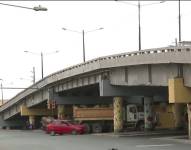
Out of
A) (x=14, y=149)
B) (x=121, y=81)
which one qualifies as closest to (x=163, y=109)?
(x=121, y=81)

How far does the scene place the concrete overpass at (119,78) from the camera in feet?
121

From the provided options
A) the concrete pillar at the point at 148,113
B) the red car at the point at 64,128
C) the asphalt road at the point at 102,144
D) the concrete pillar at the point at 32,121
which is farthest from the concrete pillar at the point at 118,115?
the concrete pillar at the point at 32,121

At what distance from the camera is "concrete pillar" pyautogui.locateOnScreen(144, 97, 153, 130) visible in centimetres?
5325

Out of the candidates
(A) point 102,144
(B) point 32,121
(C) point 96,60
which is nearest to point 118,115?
(C) point 96,60

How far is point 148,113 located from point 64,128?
8569 mm

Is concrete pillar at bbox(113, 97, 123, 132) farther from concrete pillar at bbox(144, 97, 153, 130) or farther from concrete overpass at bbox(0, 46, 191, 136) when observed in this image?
concrete pillar at bbox(144, 97, 153, 130)

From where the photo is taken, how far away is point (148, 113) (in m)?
53.5

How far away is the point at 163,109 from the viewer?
2340 inches

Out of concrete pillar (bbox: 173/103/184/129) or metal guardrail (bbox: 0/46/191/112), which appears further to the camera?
concrete pillar (bbox: 173/103/184/129)

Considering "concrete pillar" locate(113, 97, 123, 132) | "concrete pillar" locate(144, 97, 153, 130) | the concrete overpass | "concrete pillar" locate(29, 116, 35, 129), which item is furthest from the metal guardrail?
"concrete pillar" locate(144, 97, 153, 130)

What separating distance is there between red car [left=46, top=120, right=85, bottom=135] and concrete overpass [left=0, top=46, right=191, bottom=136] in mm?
Result: 4404

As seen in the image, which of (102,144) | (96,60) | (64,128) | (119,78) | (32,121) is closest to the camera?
(102,144)

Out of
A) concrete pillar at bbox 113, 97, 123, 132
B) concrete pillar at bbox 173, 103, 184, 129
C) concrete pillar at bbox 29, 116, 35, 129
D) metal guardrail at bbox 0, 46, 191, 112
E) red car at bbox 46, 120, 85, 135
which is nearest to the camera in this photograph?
metal guardrail at bbox 0, 46, 191, 112

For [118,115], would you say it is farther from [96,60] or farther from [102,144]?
[102,144]
